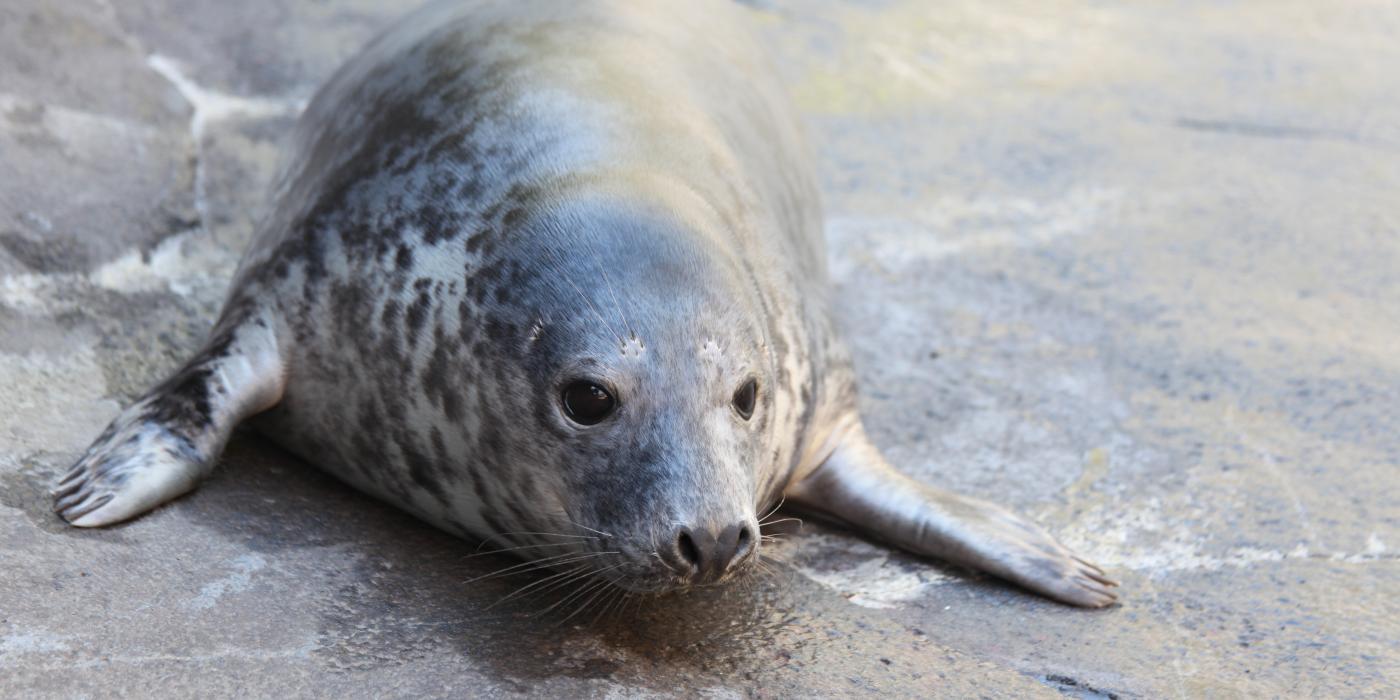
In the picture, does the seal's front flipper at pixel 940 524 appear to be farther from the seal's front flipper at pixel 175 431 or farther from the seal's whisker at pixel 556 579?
the seal's front flipper at pixel 175 431

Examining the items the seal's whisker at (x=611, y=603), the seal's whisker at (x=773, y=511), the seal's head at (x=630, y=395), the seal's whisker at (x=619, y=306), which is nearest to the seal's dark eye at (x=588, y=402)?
the seal's head at (x=630, y=395)

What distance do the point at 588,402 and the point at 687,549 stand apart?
0.31 meters

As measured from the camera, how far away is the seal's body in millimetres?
2354

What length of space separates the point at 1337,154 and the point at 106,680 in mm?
4730

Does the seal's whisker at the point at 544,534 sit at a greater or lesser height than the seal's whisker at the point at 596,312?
lesser

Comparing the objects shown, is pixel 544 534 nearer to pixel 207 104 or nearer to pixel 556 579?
pixel 556 579

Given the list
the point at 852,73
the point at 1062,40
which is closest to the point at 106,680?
the point at 852,73

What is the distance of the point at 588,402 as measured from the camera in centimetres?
235

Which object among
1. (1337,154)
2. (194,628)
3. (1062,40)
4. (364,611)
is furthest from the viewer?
(1062,40)

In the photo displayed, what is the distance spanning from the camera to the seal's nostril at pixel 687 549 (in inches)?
87.5

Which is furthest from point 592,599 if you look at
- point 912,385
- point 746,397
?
point 912,385

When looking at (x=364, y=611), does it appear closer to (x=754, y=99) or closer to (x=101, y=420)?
(x=101, y=420)

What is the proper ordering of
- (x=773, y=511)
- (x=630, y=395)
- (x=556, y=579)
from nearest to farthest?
(x=630, y=395) < (x=556, y=579) < (x=773, y=511)

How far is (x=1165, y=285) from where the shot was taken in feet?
13.9
